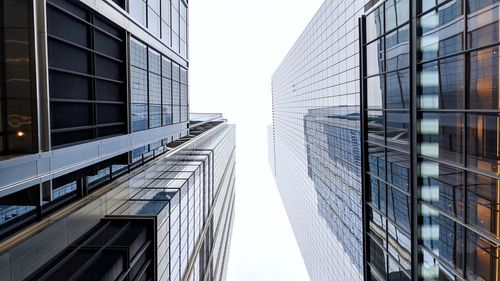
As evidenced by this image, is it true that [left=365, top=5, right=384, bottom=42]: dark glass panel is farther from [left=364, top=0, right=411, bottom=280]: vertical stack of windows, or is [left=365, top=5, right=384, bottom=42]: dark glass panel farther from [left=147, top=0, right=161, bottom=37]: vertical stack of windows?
[left=147, top=0, right=161, bottom=37]: vertical stack of windows

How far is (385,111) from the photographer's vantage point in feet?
64.0

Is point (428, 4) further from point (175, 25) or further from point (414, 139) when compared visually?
point (175, 25)

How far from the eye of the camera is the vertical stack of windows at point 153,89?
23.8 metres

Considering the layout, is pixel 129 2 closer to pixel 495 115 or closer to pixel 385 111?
pixel 385 111

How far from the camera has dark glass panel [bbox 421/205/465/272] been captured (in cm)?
1310

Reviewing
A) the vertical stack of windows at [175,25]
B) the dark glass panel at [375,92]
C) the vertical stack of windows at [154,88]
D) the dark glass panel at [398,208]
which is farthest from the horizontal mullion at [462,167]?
the vertical stack of windows at [175,25]

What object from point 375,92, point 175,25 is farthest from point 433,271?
point 175,25

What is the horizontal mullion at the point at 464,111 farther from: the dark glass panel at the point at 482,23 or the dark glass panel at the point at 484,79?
the dark glass panel at the point at 482,23

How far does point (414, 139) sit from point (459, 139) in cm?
328

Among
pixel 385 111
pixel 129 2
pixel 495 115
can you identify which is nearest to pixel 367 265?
pixel 385 111

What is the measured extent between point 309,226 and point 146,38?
50.0 metres

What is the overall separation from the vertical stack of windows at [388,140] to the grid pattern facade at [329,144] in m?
12.8

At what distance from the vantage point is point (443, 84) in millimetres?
13680

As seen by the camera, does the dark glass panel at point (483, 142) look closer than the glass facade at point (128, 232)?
Yes
